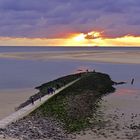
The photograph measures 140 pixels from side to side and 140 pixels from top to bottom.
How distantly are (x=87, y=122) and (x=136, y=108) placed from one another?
1100 cm

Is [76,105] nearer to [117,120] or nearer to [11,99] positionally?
[117,120]

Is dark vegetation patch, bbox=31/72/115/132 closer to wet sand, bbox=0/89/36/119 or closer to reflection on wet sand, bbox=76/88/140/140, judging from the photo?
reflection on wet sand, bbox=76/88/140/140

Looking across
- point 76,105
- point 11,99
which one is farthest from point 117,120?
point 11,99

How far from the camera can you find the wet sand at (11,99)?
40.0m

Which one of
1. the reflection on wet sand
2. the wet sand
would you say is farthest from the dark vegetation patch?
the wet sand

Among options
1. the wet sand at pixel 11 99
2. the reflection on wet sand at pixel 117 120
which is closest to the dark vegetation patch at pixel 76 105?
the reflection on wet sand at pixel 117 120

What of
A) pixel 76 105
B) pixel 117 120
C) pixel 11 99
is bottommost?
pixel 117 120

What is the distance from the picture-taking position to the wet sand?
40.0 meters

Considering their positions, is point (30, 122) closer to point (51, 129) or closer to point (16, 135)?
point (51, 129)

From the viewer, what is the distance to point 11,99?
48750mm

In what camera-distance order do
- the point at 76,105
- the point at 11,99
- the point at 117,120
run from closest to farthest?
1. the point at 117,120
2. the point at 76,105
3. the point at 11,99

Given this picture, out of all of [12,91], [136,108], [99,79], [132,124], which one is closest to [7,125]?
[132,124]

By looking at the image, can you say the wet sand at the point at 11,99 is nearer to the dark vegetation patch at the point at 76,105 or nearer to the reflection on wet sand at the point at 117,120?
the dark vegetation patch at the point at 76,105

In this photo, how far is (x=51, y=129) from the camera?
2894 cm
